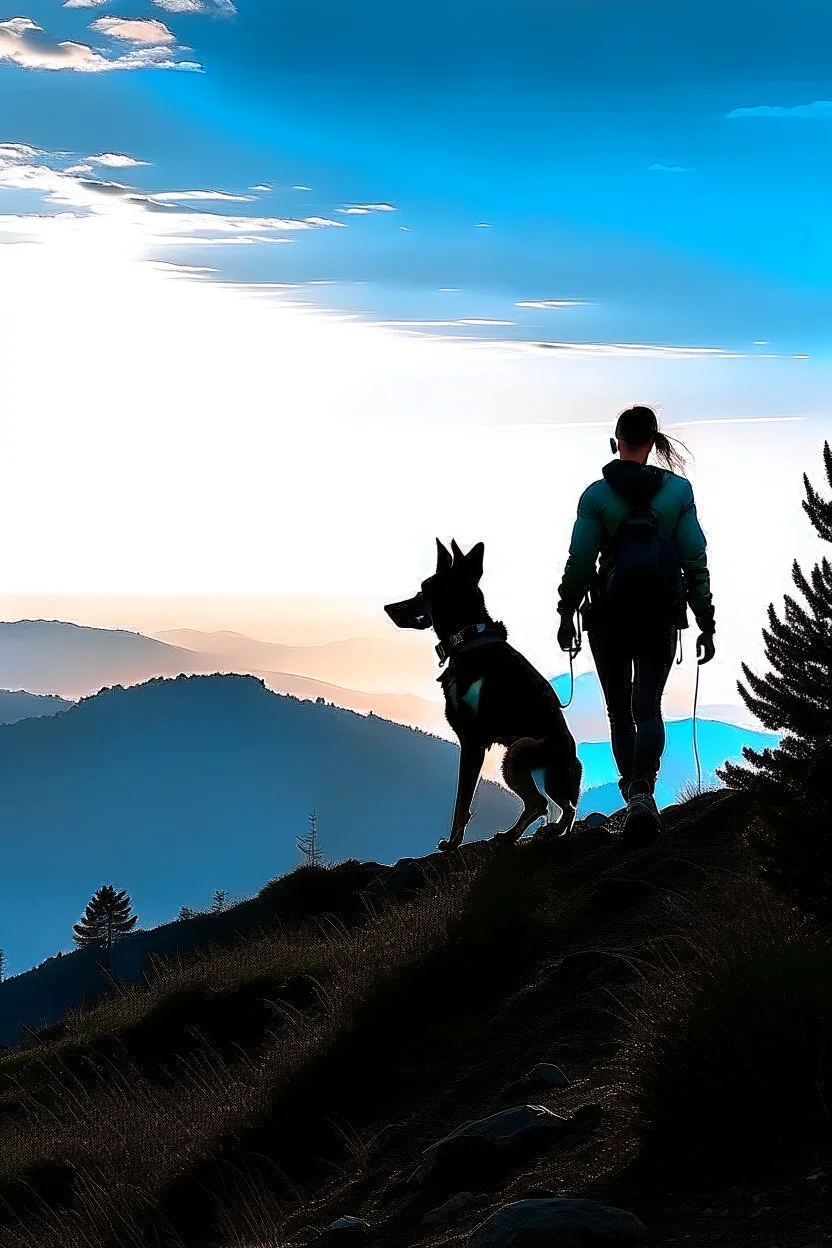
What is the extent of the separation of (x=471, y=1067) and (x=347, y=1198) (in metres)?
1.26

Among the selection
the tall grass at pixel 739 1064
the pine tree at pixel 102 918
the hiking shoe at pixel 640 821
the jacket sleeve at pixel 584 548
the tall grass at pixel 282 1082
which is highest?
the jacket sleeve at pixel 584 548

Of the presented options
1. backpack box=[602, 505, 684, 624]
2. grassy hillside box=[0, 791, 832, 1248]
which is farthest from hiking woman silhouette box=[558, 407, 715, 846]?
grassy hillside box=[0, 791, 832, 1248]

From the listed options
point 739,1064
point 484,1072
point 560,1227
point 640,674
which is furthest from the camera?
point 640,674

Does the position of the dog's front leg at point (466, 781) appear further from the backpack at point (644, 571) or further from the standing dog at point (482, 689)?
the backpack at point (644, 571)

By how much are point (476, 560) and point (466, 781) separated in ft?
5.64

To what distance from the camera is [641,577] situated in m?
9.72

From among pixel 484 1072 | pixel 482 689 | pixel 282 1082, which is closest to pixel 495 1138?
pixel 484 1072

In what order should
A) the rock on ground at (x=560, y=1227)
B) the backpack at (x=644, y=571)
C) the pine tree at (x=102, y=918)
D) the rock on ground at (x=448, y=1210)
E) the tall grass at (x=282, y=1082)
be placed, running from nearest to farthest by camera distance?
1. the rock on ground at (x=560, y=1227)
2. the rock on ground at (x=448, y=1210)
3. the tall grass at (x=282, y=1082)
4. the backpack at (x=644, y=571)
5. the pine tree at (x=102, y=918)

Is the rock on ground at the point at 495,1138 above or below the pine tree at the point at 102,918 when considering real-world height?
above

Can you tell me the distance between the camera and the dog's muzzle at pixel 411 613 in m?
11.0

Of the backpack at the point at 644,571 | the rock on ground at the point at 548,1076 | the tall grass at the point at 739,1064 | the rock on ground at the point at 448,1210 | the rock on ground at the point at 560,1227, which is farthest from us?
the backpack at the point at 644,571

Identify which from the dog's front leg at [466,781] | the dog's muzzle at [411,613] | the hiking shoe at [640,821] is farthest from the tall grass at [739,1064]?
the dog's muzzle at [411,613]

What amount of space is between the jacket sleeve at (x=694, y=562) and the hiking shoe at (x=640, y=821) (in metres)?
1.26

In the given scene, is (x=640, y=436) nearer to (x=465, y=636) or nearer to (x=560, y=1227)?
(x=465, y=636)
